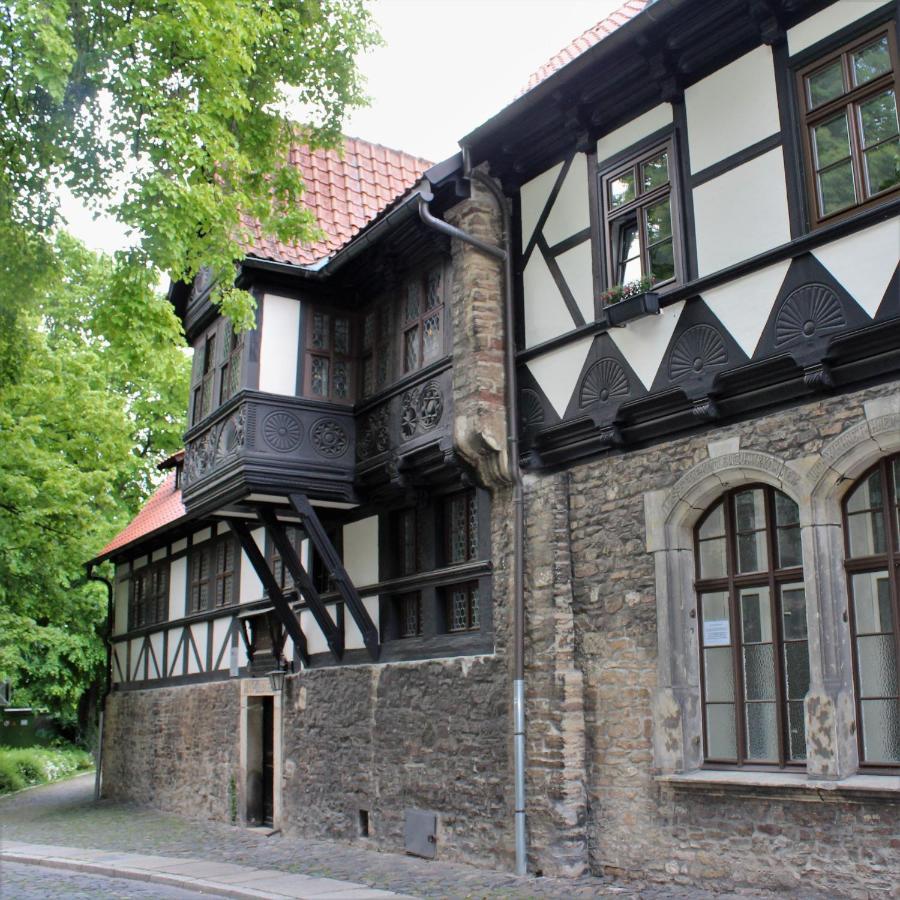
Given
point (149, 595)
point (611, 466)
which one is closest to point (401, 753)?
point (611, 466)

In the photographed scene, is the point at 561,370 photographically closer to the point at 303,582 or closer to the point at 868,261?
the point at 868,261

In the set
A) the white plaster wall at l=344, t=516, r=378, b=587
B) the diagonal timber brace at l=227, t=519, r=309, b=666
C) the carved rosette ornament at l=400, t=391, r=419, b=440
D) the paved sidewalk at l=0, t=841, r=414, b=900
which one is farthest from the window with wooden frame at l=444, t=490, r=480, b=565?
the paved sidewalk at l=0, t=841, r=414, b=900

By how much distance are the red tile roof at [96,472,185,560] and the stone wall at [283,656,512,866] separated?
297 inches

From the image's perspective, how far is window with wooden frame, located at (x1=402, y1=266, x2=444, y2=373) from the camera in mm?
12508

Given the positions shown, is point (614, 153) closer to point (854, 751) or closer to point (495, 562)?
point (495, 562)

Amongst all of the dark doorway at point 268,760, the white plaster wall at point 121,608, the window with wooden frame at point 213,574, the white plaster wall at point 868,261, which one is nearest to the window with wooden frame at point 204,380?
the window with wooden frame at point 213,574

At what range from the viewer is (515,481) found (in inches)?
436

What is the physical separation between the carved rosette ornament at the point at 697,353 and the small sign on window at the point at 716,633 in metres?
2.02

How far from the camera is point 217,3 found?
1035 centimetres

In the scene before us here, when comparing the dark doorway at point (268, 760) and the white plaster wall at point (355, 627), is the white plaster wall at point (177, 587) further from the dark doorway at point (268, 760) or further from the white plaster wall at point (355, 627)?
the white plaster wall at point (355, 627)

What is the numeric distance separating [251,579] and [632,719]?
9.33m

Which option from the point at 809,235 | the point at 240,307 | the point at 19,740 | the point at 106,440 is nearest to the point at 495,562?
the point at 240,307

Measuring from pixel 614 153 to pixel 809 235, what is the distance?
2658mm

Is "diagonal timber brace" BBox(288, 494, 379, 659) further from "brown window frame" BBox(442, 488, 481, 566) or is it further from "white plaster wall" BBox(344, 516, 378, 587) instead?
"brown window frame" BBox(442, 488, 481, 566)
